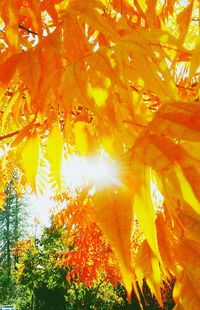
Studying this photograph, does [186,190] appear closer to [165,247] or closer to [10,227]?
[165,247]

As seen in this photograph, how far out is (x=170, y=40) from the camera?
2.22 ft

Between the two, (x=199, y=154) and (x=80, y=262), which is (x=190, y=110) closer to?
(x=199, y=154)

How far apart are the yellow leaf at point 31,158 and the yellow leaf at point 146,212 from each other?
27 centimetres

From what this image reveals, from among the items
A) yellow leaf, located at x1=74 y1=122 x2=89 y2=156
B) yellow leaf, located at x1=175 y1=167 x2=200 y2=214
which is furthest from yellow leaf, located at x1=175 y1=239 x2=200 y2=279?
yellow leaf, located at x1=74 y1=122 x2=89 y2=156

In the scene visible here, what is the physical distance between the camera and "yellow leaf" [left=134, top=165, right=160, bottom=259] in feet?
1.65

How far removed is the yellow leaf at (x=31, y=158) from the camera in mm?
740

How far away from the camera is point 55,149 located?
2.59ft

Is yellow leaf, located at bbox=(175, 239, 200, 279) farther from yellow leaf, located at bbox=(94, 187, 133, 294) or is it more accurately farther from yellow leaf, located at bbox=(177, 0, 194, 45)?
yellow leaf, located at bbox=(177, 0, 194, 45)

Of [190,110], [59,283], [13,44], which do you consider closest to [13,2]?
[13,44]

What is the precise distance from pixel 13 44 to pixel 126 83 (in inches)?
9.6

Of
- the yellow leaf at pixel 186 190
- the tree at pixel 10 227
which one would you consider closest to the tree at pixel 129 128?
the yellow leaf at pixel 186 190

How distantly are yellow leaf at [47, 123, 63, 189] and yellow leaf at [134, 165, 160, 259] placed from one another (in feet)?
0.93

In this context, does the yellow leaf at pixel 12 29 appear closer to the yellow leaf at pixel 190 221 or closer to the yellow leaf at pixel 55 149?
the yellow leaf at pixel 55 149

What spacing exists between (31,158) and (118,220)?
1.08 feet
